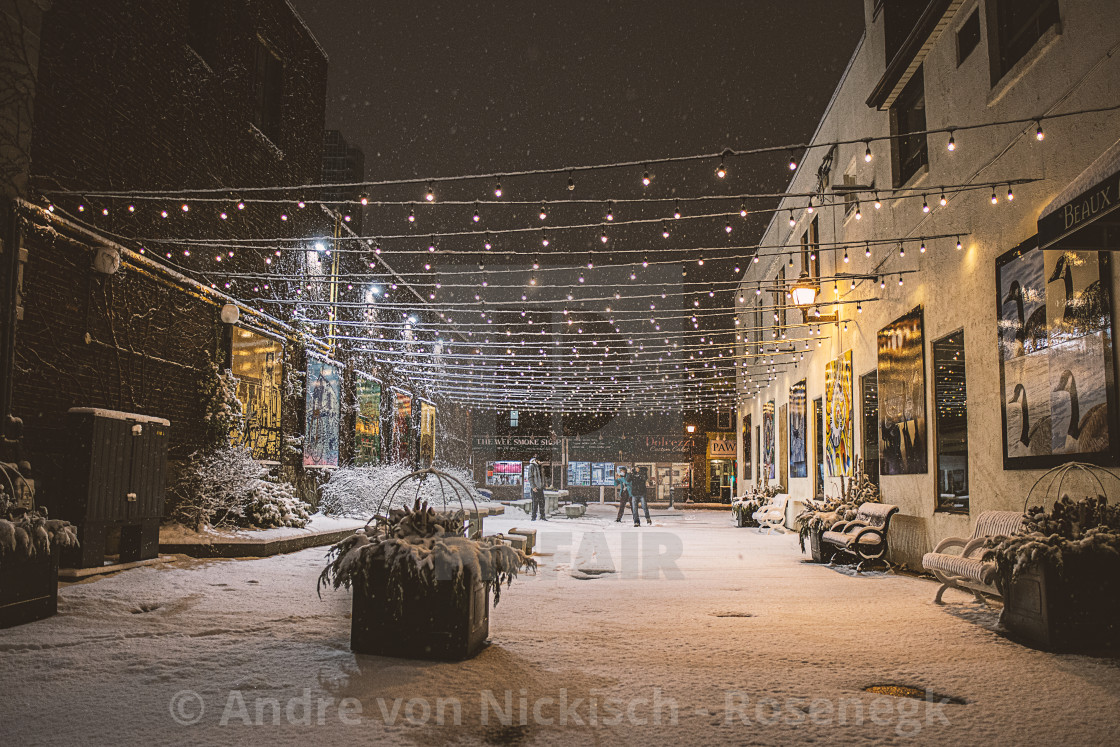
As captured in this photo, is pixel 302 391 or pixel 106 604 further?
pixel 302 391

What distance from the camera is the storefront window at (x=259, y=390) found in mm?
13297

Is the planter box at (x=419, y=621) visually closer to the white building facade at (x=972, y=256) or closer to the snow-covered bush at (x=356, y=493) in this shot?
the white building facade at (x=972, y=256)

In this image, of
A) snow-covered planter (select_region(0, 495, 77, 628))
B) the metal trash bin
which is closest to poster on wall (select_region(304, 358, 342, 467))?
the metal trash bin

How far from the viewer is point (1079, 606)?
5523 mm

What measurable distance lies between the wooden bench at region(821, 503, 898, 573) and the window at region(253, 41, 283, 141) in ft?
40.6

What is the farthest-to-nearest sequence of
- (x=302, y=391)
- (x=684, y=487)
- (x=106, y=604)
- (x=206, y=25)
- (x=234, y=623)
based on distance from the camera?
(x=684, y=487), (x=302, y=391), (x=206, y=25), (x=106, y=604), (x=234, y=623)

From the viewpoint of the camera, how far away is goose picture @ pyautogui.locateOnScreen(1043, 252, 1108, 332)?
623cm

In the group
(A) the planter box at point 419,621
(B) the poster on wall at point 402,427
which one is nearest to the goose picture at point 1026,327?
(A) the planter box at point 419,621

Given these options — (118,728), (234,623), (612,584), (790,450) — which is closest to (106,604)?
(234,623)

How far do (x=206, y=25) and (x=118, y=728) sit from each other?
39.8ft

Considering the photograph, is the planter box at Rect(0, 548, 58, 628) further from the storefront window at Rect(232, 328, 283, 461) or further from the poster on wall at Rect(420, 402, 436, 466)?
the poster on wall at Rect(420, 402, 436, 466)

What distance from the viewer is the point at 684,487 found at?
133 feet

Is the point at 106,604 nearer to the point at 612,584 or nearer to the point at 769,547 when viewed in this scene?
the point at 612,584

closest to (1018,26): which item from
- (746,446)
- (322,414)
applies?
(322,414)
